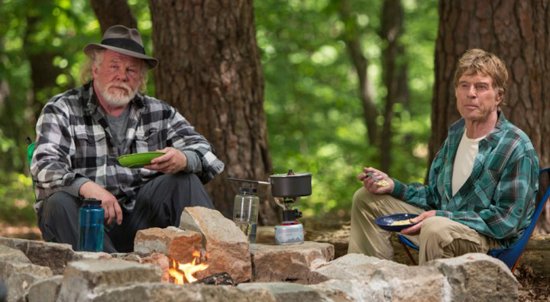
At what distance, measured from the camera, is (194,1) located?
19.4 feet

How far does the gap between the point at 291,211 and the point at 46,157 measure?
4.06ft

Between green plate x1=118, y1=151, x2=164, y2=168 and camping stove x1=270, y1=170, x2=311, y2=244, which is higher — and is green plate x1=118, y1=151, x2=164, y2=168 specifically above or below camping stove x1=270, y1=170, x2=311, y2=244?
above

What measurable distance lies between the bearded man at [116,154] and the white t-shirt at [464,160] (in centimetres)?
124

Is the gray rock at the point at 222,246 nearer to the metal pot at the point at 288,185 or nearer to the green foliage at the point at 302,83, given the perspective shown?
the metal pot at the point at 288,185

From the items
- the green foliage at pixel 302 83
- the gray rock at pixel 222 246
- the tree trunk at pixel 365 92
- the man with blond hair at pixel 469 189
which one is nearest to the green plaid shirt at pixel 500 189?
the man with blond hair at pixel 469 189

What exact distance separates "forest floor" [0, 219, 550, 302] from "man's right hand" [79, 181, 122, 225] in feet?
4.77

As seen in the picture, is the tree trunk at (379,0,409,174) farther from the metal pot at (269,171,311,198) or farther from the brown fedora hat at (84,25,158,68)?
the metal pot at (269,171,311,198)

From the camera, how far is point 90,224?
4.20m

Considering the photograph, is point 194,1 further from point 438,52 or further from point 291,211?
point 291,211

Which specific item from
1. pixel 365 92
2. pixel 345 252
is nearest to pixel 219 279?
pixel 345 252

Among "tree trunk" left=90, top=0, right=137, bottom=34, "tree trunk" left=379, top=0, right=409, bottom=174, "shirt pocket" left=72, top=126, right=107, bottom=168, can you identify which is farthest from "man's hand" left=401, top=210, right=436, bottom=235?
"tree trunk" left=379, top=0, right=409, bottom=174

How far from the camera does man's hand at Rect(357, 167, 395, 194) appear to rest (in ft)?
14.8

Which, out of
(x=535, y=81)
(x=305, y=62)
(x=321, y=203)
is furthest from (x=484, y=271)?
(x=305, y=62)

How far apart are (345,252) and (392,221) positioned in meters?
1.04
